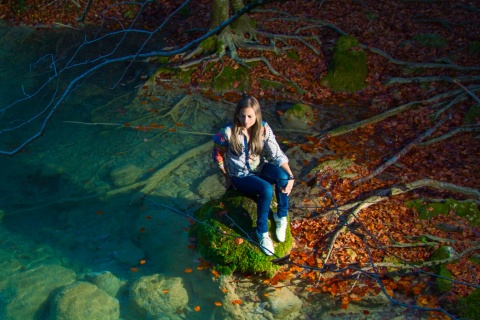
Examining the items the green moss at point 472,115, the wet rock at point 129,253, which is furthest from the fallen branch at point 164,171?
the green moss at point 472,115

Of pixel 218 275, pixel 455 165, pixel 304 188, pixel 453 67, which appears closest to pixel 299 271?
pixel 218 275

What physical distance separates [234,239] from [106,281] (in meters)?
1.55

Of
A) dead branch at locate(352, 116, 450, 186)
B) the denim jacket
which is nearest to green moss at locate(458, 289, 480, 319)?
dead branch at locate(352, 116, 450, 186)

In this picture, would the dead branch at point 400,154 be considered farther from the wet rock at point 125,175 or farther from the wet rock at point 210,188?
the wet rock at point 125,175

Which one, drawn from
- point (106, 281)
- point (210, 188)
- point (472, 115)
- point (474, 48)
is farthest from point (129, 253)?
point (474, 48)

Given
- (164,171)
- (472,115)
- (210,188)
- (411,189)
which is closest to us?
(411,189)

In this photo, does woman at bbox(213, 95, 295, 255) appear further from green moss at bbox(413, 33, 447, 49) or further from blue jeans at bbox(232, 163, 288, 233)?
green moss at bbox(413, 33, 447, 49)

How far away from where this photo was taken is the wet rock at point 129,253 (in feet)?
18.8

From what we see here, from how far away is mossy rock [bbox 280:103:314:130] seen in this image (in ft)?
27.8

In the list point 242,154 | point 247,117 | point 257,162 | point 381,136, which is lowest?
point 381,136

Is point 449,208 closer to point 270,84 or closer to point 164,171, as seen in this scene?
point 164,171

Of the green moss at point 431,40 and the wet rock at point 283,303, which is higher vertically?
the green moss at point 431,40

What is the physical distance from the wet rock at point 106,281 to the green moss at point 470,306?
3.78 metres

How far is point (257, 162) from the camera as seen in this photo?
5109 millimetres
